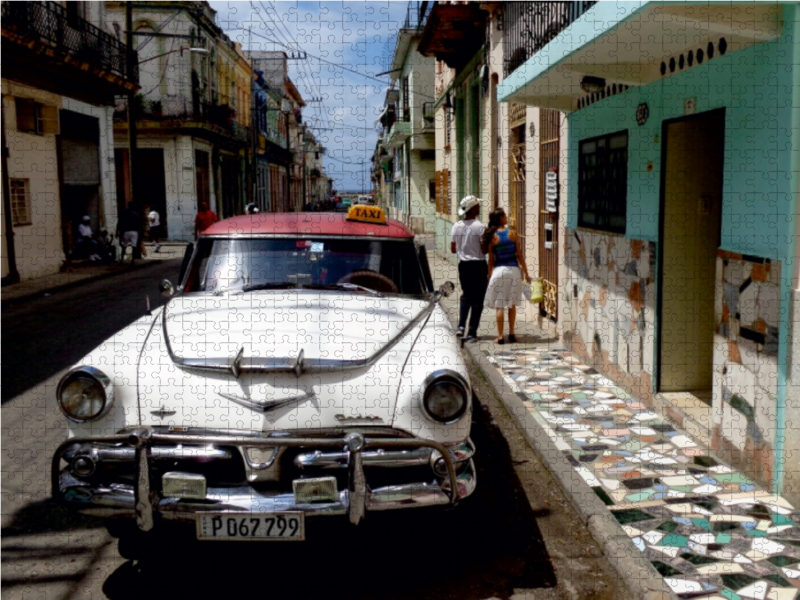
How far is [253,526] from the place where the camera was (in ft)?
11.0

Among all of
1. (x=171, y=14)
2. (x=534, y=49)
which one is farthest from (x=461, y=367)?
(x=171, y=14)

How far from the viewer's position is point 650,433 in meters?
5.90

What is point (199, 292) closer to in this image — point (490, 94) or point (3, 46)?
point (490, 94)

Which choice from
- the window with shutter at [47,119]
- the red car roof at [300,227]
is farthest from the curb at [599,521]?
the window with shutter at [47,119]

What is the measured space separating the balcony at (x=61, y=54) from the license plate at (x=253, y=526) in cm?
1393

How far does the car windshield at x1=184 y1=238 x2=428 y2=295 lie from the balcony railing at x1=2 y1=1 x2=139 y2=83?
1204 cm

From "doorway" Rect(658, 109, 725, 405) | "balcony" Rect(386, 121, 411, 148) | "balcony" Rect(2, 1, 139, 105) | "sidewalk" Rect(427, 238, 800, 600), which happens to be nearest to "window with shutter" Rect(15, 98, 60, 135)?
"balcony" Rect(2, 1, 139, 105)

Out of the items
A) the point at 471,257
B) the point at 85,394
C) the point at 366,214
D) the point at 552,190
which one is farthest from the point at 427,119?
the point at 85,394

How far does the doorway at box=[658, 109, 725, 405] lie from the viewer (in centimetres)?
612

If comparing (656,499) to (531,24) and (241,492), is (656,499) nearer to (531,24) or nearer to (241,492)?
(241,492)

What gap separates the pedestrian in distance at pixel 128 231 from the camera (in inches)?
832

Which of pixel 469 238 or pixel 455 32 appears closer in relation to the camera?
pixel 469 238

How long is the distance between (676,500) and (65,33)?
57.2ft

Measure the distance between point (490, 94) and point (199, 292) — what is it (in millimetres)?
10498
